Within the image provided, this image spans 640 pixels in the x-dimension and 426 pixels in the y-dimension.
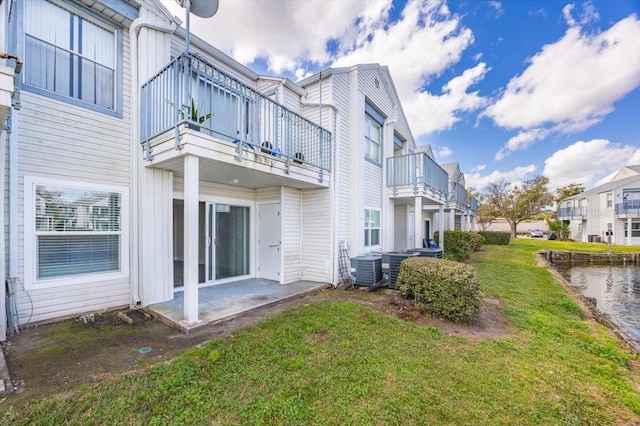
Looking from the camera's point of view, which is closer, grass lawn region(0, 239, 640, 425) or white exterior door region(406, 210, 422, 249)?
grass lawn region(0, 239, 640, 425)

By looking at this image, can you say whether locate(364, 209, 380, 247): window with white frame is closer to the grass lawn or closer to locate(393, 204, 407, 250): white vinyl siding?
locate(393, 204, 407, 250): white vinyl siding

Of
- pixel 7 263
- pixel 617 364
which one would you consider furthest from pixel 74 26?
pixel 617 364

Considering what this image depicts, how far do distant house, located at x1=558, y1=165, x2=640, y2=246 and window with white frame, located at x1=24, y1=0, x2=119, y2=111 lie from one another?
42.7 meters

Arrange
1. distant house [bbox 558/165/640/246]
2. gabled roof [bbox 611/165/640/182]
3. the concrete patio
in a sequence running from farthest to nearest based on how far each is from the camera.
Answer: gabled roof [bbox 611/165/640/182] < distant house [bbox 558/165/640/246] < the concrete patio

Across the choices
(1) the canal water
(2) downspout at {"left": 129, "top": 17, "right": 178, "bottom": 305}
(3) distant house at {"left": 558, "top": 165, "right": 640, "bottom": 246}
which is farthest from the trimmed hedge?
(3) distant house at {"left": 558, "top": 165, "right": 640, "bottom": 246}

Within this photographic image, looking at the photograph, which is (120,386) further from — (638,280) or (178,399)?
(638,280)

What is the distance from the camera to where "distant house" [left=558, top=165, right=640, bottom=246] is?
2798 centimetres

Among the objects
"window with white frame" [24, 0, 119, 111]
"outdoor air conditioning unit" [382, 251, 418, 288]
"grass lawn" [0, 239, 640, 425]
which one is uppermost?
"window with white frame" [24, 0, 119, 111]

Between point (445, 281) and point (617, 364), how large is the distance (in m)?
2.48

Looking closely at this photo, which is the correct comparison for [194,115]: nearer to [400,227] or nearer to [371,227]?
[371,227]

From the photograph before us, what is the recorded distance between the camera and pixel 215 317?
4.96m

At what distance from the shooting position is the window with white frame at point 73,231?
4559 millimetres

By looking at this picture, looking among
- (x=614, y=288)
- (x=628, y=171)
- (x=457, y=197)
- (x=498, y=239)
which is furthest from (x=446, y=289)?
(x=628, y=171)

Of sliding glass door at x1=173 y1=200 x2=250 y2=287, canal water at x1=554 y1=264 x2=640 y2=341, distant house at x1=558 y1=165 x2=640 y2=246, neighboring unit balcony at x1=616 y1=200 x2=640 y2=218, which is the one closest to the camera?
sliding glass door at x1=173 y1=200 x2=250 y2=287
